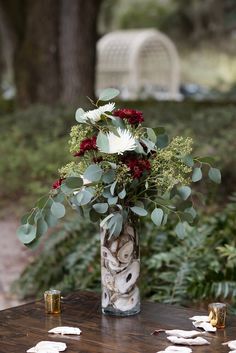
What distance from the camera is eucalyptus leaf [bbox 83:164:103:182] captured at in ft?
9.29

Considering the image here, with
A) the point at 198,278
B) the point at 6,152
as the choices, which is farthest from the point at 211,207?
the point at 6,152

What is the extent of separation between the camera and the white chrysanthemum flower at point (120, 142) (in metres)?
2.82

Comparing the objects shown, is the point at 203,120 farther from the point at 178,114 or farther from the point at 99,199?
the point at 99,199

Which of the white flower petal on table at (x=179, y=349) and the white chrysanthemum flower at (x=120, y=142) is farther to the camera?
the white chrysanthemum flower at (x=120, y=142)

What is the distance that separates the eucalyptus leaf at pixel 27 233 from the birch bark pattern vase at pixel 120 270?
259 mm

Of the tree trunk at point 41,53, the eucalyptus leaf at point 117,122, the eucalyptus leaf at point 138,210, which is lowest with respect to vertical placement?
the tree trunk at point 41,53

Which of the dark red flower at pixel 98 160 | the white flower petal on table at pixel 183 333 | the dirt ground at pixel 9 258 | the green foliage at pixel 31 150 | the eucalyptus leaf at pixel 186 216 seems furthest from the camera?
the green foliage at pixel 31 150

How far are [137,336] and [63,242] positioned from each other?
304cm

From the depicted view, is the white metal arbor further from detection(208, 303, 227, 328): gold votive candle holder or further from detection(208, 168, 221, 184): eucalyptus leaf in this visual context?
detection(208, 303, 227, 328): gold votive candle holder

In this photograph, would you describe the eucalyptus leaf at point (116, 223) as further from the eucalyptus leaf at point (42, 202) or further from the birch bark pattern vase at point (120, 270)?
the eucalyptus leaf at point (42, 202)

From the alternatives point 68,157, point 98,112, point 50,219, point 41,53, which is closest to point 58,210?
point 50,219

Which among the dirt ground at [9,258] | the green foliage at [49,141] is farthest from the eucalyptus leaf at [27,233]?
the green foliage at [49,141]

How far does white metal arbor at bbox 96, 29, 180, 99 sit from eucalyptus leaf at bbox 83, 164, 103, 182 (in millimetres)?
14770

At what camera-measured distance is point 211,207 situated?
260 inches
